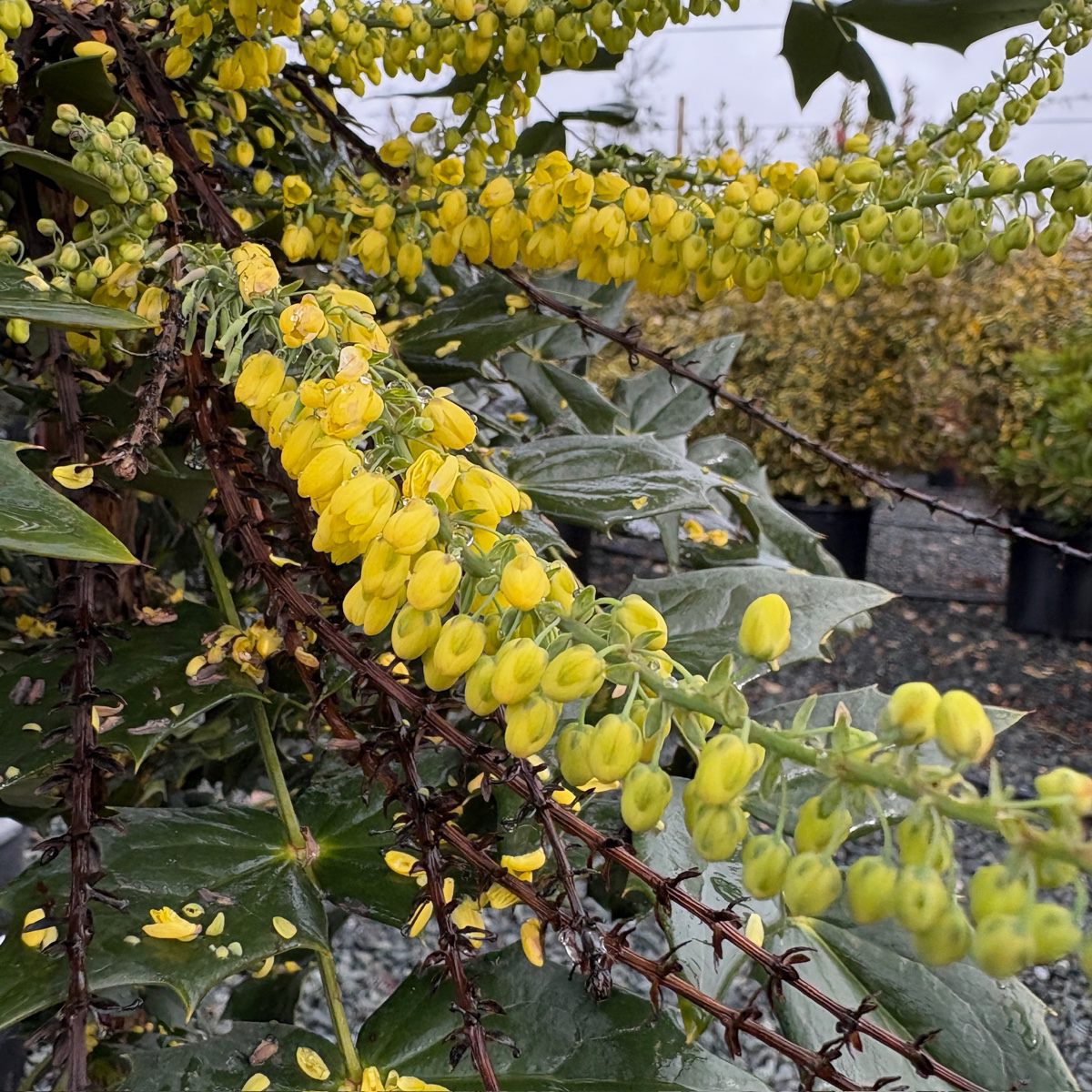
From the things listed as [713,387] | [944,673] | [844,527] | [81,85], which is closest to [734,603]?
[713,387]

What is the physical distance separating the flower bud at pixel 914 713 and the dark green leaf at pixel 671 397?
70 cm

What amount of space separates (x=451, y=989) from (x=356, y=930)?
58.6 inches

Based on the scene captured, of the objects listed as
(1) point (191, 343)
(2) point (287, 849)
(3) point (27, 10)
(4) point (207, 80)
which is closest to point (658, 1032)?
(2) point (287, 849)

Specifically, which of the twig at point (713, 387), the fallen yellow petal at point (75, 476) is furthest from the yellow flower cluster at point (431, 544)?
the twig at point (713, 387)

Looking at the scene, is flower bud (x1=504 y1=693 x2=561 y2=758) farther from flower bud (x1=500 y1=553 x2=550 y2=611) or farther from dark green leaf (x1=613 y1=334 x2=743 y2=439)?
dark green leaf (x1=613 y1=334 x2=743 y2=439)

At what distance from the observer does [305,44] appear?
1.63ft

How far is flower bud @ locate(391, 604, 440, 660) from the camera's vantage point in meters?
0.26

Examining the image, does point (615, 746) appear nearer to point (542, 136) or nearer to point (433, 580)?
point (433, 580)

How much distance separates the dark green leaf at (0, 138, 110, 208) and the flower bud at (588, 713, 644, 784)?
333 millimetres

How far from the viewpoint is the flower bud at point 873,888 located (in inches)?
7.8

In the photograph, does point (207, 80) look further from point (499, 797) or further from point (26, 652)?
point (499, 797)

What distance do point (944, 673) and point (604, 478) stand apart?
2345 millimetres

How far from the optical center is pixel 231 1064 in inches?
16.3

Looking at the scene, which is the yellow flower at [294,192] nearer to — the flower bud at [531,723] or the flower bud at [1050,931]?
the flower bud at [531,723]
